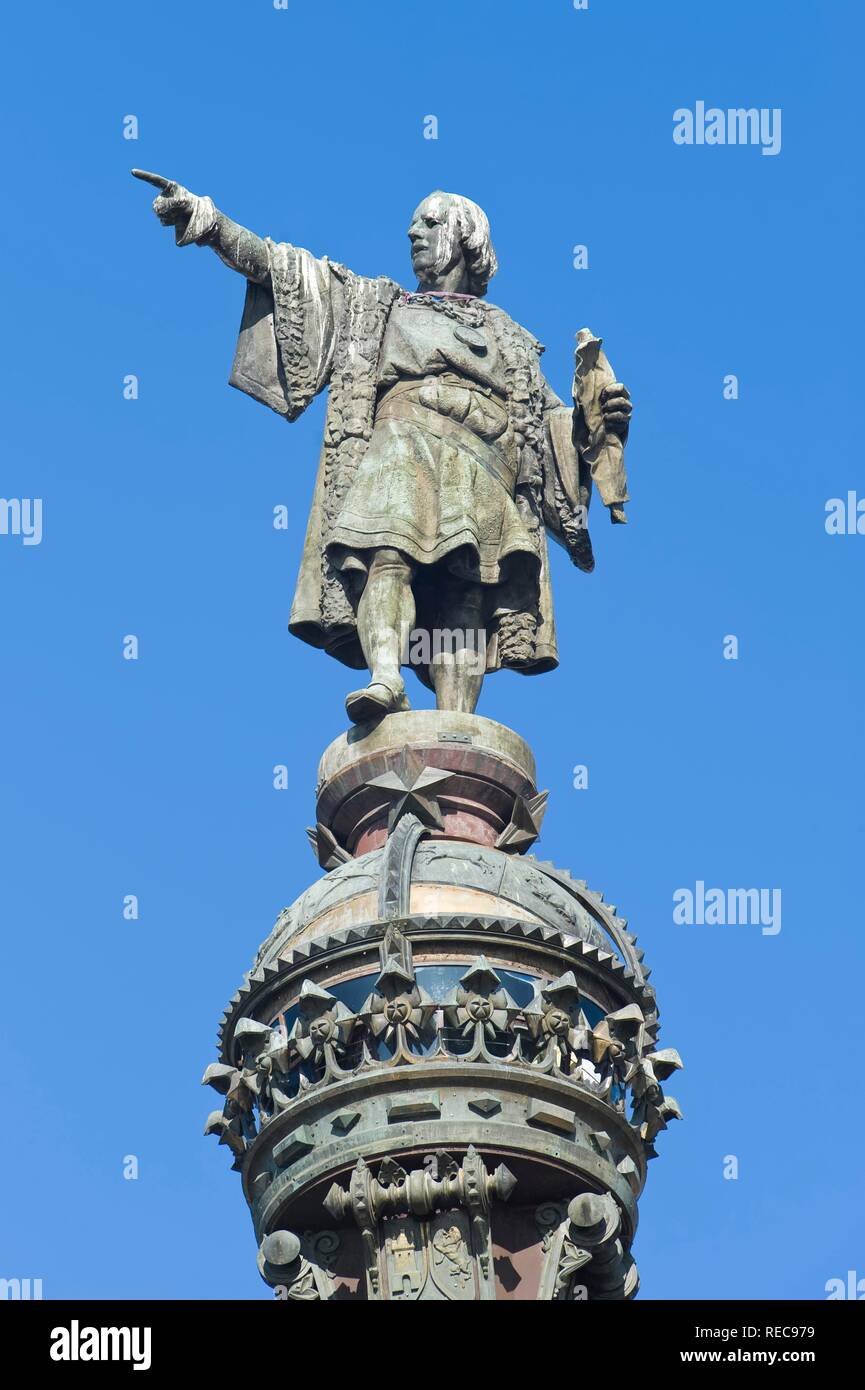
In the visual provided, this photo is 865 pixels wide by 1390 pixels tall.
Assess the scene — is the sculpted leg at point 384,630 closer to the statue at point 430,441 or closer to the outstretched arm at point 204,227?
the statue at point 430,441

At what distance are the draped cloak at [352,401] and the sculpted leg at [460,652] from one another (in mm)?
352

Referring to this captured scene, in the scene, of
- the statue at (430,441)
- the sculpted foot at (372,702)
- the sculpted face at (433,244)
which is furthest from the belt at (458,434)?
the sculpted foot at (372,702)

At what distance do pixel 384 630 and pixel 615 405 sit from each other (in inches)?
151

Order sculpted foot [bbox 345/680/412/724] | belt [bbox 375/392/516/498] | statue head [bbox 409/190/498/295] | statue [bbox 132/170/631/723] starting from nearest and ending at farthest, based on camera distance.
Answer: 1. sculpted foot [bbox 345/680/412/724]
2. statue [bbox 132/170/631/723]
3. belt [bbox 375/392/516/498]
4. statue head [bbox 409/190/498/295]

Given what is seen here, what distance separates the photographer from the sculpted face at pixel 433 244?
115ft

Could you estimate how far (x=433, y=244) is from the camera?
115 feet

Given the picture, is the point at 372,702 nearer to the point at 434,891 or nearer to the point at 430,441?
the point at 434,891

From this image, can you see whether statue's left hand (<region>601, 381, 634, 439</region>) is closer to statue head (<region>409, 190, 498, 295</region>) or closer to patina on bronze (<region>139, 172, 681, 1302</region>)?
A: patina on bronze (<region>139, 172, 681, 1302</region>)

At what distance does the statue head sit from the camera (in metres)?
34.9

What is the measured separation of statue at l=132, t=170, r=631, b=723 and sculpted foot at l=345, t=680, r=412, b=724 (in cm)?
74

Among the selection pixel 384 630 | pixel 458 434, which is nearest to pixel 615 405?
pixel 458 434

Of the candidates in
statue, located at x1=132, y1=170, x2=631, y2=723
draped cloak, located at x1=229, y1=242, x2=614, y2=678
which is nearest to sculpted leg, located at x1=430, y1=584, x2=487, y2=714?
statue, located at x1=132, y1=170, x2=631, y2=723
